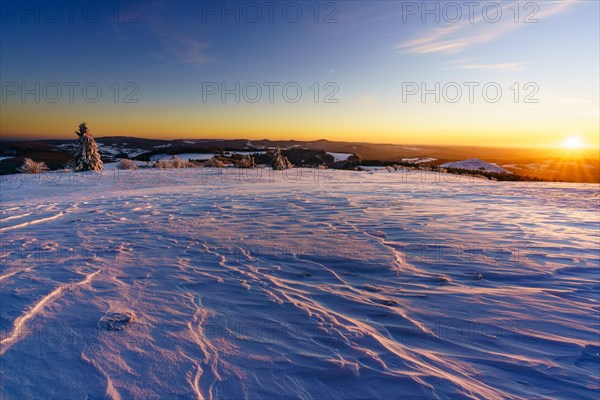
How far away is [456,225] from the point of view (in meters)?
6.66

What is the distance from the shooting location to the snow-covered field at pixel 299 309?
89.2 inches

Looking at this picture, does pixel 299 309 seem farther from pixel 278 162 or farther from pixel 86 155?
pixel 86 155

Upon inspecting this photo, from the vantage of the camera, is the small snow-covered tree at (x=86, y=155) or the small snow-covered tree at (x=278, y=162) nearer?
the small snow-covered tree at (x=86, y=155)

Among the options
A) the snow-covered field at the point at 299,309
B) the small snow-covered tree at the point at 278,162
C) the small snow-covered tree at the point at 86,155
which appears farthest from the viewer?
the small snow-covered tree at the point at 278,162

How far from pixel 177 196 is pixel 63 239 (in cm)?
510

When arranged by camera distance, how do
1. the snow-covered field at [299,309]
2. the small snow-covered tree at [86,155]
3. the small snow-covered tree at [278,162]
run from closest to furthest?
the snow-covered field at [299,309] → the small snow-covered tree at [86,155] → the small snow-covered tree at [278,162]

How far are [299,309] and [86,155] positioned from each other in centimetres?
2150

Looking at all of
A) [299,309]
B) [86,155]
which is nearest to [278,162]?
[86,155]

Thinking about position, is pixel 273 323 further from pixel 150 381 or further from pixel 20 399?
pixel 20 399

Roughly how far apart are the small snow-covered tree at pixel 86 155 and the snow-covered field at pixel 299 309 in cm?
1479

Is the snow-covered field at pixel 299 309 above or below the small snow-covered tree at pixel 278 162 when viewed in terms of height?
below

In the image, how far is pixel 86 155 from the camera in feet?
65.6

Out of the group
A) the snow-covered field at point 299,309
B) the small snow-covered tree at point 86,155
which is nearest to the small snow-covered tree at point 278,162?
the small snow-covered tree at point 86,155

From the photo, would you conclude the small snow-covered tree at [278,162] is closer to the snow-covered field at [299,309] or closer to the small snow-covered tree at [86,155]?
the small snow-covered tree at [86,155]
